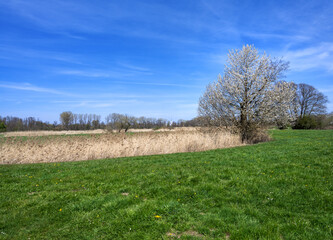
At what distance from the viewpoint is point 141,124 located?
72.0 meters

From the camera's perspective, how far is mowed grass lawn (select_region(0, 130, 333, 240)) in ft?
11.9

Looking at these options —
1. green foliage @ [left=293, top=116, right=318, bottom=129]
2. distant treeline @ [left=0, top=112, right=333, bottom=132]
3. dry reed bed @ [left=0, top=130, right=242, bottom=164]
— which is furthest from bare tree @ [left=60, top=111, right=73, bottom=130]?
green foliage @ [left=293, top=116, right=318, bottom=129]

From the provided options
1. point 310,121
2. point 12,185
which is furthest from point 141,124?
point 12,185

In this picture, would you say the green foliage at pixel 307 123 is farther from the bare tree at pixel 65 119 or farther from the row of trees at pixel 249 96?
the bare tree at pixel 65 119

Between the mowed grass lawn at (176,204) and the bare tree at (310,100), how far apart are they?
48326 mm

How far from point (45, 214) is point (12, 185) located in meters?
2.93

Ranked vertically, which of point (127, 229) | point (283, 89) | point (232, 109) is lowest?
point (127, 229)

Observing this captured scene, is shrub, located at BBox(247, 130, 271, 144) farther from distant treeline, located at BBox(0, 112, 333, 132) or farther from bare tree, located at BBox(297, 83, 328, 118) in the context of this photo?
bare tree, located at BBox(297, 83, 328, 118)

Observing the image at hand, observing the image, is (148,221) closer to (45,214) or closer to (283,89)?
(45,214)

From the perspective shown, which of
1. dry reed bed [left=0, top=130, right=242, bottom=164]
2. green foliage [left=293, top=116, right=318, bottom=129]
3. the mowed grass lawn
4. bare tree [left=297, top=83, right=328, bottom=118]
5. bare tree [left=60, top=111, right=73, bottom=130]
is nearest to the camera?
the mowed grass lawn

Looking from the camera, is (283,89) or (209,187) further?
(283,89)

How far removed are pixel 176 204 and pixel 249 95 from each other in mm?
16726

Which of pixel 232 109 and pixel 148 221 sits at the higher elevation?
pixel 232 109

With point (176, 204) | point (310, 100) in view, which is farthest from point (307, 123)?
point (176, 204)
